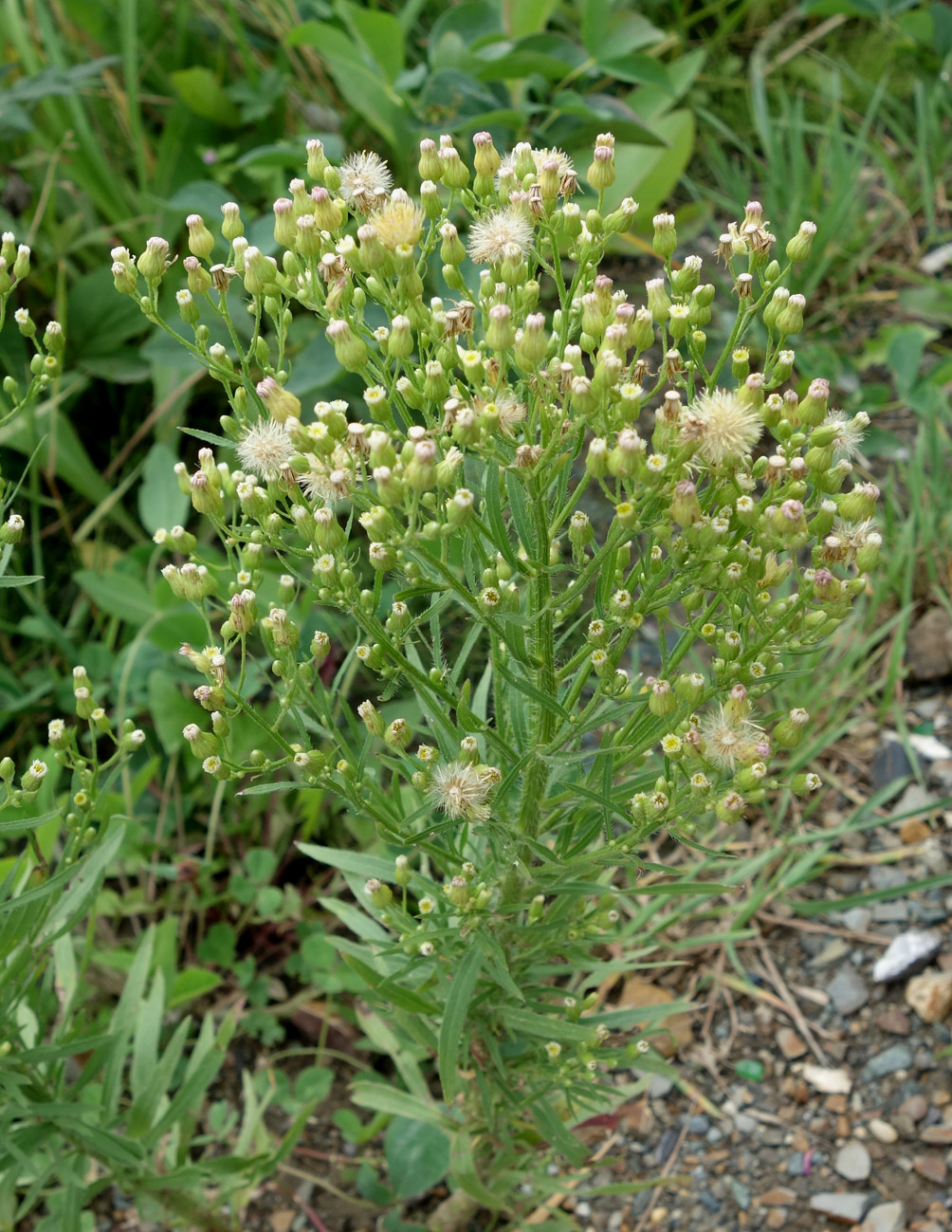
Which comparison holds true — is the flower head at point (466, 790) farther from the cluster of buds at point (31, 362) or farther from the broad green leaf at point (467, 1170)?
the broad green leaf at point (467, 1170)

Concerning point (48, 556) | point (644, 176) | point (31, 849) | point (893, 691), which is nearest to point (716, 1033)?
point (893, 691)

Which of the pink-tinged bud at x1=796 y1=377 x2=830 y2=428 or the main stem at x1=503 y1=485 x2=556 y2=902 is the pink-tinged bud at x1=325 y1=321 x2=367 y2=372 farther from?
the pink-tinged bud at x1=796 y1=377 x2=830 y2=428

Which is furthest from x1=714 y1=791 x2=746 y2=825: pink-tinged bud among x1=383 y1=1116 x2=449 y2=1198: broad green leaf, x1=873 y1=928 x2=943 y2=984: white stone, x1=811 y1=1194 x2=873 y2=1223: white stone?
x1=873 y1=928 x2=943 y2=984: white stone

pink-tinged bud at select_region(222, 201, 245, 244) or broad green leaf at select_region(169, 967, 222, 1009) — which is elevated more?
pink-tinged bud at select_region(222, 201, 245, 244)

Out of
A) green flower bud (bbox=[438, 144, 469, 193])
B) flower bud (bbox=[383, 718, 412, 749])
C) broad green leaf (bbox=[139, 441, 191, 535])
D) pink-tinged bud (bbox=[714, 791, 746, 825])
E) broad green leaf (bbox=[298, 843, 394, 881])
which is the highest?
green flower bud (bbox=[438, 144, 469, 193])

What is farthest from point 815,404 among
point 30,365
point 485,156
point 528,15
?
point 528,15

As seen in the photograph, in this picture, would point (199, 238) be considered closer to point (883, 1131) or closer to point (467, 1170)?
point (467, 1170)
